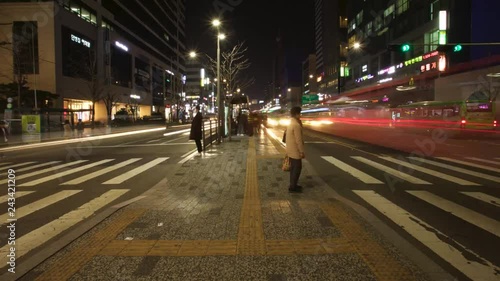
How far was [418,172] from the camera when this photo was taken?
11.5m

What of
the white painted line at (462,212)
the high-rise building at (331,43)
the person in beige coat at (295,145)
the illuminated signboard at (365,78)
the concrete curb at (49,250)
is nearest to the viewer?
the concrete curb at (49,250)

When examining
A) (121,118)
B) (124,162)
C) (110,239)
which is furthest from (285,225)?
(121,118)

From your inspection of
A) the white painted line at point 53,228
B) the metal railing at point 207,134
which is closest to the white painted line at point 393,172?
the metal railing at point 207,134

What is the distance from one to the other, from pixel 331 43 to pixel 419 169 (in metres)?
112

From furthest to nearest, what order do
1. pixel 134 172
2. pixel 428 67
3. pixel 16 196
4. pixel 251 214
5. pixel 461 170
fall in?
pixel 428 67
pixel 461 170
pixel 134 172
pixel 16 196
pixel 251 214

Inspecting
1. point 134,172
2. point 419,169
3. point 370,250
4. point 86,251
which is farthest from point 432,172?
point 86,251

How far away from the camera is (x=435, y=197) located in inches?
317

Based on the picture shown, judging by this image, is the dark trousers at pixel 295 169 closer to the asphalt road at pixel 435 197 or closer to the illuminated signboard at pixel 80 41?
the asphalt road at pixel 435 197

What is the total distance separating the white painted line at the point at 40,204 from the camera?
22.3 feet

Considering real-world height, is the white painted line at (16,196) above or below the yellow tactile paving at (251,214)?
below

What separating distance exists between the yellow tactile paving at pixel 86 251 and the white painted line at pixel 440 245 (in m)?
4.27

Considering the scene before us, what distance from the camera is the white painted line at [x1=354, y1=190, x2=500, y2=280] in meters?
4.18

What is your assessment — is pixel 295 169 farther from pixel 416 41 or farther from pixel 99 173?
pixel 416 41

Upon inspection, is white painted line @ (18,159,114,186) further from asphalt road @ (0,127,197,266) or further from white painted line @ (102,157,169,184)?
white painted line @ (102,157,169,184)
